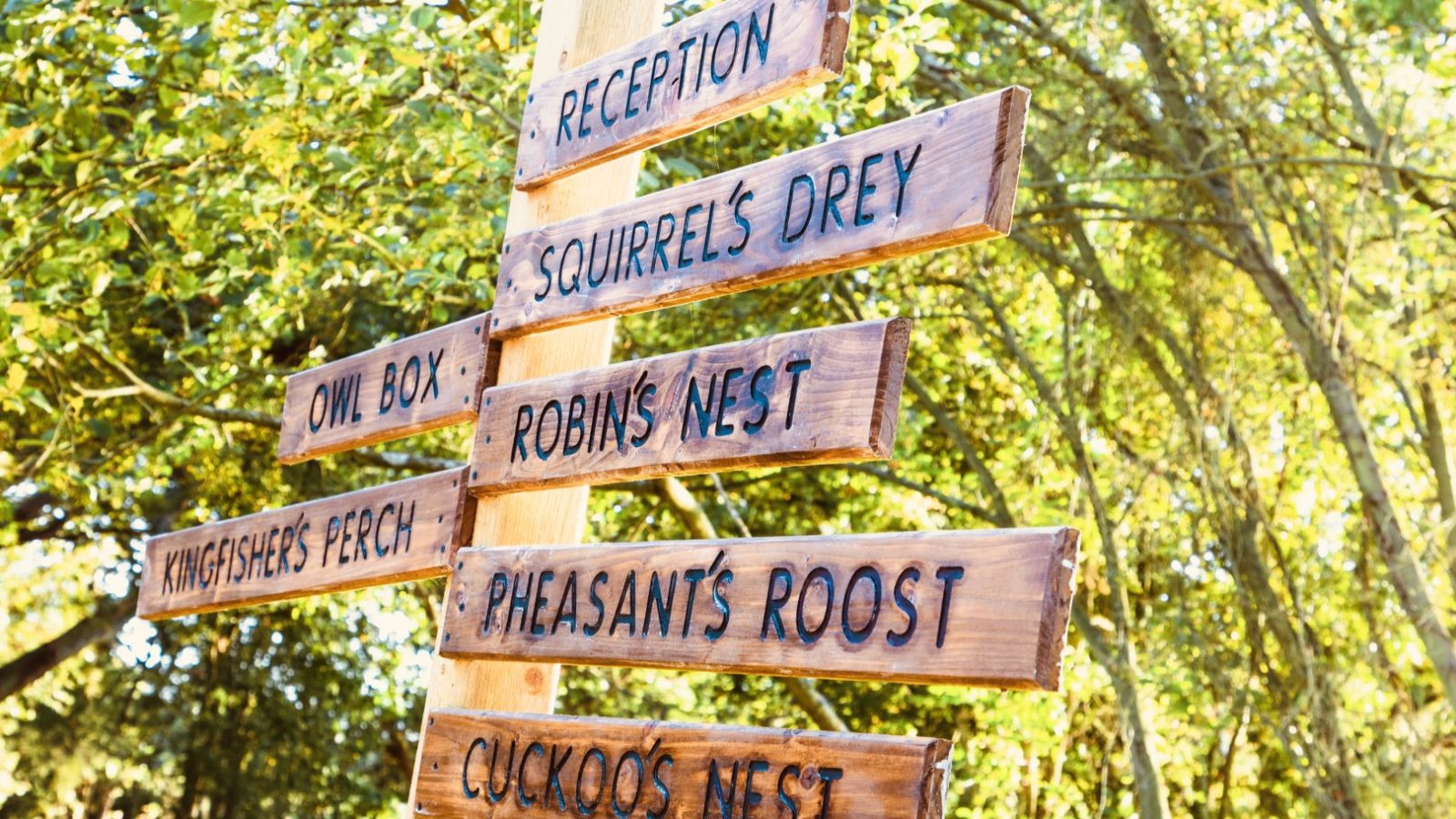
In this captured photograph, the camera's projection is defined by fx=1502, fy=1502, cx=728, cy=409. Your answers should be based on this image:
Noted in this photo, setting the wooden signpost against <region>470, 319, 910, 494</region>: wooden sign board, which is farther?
<region>470, 319, 910, 494</region>: wooden sign board

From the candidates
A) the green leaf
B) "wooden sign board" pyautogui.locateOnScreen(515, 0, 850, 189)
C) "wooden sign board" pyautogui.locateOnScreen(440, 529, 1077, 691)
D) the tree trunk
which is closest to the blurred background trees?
the green leaf

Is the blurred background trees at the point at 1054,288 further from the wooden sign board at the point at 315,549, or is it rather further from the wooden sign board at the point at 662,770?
the wooden sign board at the point at 662,770

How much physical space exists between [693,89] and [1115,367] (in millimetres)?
5378

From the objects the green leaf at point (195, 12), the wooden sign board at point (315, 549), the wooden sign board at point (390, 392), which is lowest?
the wooden sign board at point (315, 549)

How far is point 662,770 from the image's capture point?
1.95 meters

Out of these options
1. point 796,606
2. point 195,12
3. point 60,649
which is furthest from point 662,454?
point 60,649

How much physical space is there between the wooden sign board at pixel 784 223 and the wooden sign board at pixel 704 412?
122 millimetres

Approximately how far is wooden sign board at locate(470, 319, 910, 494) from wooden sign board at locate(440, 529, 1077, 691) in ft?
0.40

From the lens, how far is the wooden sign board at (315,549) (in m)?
2.54

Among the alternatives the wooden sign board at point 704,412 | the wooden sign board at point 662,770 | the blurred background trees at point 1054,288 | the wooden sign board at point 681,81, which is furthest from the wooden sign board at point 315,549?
the blurred background trees at point 1054,288

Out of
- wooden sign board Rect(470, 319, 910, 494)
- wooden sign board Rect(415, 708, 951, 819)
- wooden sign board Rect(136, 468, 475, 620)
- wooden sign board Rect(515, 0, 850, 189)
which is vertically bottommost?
wooden sign board Rect(415, 708, 951, 819)

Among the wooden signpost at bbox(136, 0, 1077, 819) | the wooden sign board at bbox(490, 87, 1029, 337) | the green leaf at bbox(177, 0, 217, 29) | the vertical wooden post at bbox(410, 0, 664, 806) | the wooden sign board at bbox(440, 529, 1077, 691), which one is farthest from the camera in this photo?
the green leaf at bbox(177, 0, 217, 29)

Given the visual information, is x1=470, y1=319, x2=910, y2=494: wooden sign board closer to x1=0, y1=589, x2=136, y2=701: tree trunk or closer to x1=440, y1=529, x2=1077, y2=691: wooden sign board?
x1=440, y1=529, x2=1077, y2=691: wooden sign board

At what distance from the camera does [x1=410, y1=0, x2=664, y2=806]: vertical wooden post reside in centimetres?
248
